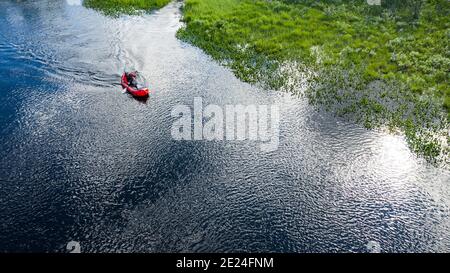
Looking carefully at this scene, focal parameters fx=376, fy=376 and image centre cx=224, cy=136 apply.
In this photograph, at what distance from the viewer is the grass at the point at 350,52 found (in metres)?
42.9

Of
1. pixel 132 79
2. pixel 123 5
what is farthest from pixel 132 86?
pixel 123 5

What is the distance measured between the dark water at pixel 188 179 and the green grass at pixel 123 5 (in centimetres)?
2651

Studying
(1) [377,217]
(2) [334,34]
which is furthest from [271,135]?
(2) [334,34]

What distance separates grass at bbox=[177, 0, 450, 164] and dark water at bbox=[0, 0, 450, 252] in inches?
140

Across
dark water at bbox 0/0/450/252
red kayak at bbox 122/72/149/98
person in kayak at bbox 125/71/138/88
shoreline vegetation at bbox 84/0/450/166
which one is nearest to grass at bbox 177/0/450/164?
shoreline vegetation at bbox 84/0/450/166

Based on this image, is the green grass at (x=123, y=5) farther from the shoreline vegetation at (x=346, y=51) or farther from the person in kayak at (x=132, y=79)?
the person in kayak at (x=132, y=79)

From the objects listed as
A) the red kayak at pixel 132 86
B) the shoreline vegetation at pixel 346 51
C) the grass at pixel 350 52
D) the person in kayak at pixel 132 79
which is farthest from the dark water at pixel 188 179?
the grass at pixel 350 52

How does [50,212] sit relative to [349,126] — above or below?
below

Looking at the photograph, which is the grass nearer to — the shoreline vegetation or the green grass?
the shoreline vegetation

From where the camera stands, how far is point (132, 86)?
46.3m

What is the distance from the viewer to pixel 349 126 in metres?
41.0

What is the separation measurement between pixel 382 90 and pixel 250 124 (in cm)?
1813

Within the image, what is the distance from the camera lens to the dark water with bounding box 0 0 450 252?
29281mm
